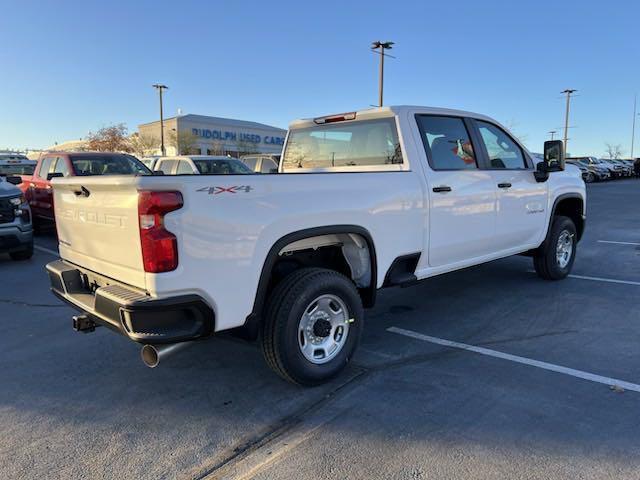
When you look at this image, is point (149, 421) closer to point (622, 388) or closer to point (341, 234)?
point (341, 234)

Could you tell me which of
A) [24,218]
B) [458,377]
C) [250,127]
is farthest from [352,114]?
[250,127]

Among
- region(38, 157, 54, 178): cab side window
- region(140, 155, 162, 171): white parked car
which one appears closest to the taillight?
region(38, 157, 54, 178): cab side window

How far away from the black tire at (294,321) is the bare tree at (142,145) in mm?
55428

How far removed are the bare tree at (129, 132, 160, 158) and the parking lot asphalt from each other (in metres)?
53.7

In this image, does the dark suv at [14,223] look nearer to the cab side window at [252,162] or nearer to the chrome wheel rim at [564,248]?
the chrome wheel rim at [564,248]

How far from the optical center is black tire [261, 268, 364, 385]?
3279mm

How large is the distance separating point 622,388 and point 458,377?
1086mm

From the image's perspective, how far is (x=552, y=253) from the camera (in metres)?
6.25

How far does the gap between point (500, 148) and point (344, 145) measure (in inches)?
67.9

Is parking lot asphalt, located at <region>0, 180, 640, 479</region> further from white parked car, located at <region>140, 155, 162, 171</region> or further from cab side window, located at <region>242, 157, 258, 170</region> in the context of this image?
cab side window, located at <region>242, 157, 258, 170</region>

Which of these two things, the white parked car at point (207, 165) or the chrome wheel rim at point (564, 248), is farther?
the white parked car at point (207, 165)

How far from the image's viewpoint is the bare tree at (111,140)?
183 feet

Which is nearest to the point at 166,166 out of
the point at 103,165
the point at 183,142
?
the point at 103,165

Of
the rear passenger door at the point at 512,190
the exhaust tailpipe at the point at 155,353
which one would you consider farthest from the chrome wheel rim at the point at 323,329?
the rear passenger door at the point at 512,190
